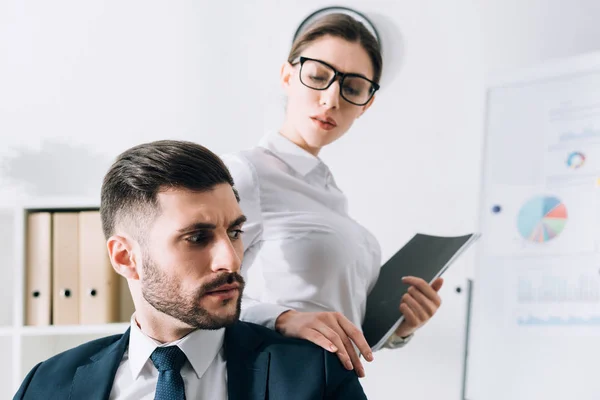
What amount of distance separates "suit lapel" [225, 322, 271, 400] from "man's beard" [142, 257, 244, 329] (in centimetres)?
9

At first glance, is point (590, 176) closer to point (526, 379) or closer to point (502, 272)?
point (502, 272)

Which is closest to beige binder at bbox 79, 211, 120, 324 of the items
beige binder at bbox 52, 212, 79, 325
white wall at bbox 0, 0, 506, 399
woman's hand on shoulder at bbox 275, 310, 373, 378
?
beige binder at bbox 52, 212, 79, 325

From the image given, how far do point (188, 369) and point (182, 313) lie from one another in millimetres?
121

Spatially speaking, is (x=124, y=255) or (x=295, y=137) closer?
(x=124, y=255)

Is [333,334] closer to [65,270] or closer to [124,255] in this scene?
[124,255]

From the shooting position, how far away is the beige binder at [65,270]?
225 cm

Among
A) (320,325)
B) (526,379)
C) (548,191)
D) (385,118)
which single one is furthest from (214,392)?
(385,118)

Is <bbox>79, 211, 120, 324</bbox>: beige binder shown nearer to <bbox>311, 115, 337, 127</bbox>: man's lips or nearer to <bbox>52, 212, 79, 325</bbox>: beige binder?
<bbox>52, 212, 79, 325</bbox>: beige binder

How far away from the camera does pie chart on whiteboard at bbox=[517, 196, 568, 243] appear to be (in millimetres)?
2000

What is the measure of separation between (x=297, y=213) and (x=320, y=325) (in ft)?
0.96

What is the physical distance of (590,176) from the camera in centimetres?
196

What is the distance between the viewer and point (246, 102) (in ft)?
8.88

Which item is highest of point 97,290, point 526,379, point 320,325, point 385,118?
point 385,118

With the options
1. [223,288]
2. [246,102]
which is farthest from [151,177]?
[246,102]
